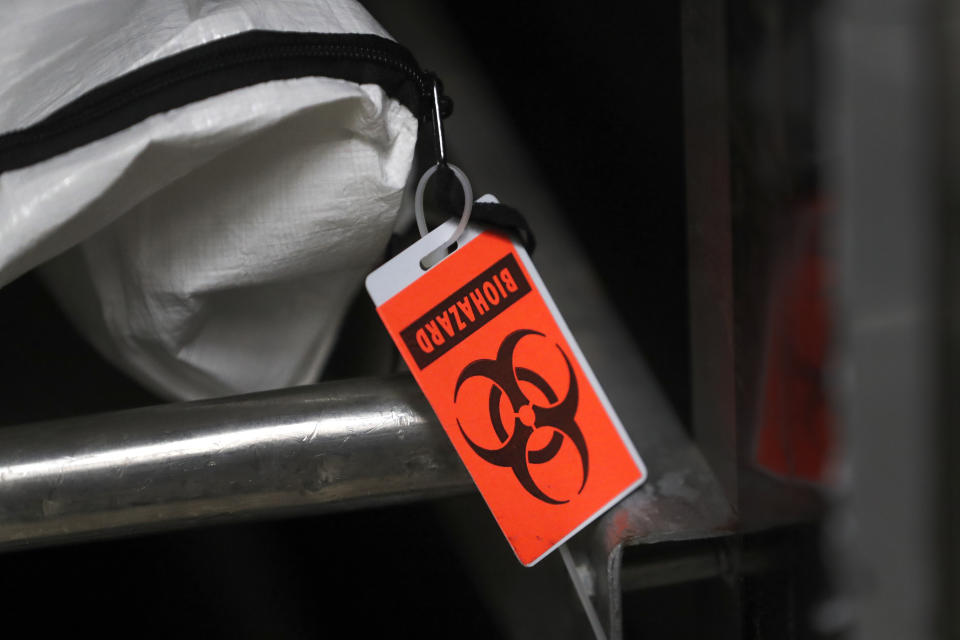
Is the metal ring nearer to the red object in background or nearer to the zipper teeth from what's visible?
the zipper teeth

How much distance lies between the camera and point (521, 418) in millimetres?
409

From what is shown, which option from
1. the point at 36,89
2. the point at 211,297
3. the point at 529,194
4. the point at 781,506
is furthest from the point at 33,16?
the point at 781,506

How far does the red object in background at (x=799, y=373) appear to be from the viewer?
0.20 metres

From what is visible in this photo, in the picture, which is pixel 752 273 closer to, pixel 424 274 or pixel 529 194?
pixel 424 274

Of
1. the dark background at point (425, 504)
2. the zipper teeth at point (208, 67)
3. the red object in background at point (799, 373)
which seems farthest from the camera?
the dark background at point (425, 504)

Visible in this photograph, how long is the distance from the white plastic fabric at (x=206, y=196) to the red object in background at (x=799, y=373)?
0.70ft

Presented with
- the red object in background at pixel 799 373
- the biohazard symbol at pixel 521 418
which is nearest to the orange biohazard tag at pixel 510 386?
the biohazard symbol at pixel 521 418

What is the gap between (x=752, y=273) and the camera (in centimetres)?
29

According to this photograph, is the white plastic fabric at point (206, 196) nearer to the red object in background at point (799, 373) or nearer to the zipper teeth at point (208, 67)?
the zipper teeth at point (208, 67)

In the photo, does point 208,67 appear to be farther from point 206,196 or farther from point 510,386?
point 510,386

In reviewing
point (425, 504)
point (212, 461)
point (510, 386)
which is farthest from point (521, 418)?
point (425, 504)

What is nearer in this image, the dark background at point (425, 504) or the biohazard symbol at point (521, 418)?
the biohazard symbol at point (521, 418)

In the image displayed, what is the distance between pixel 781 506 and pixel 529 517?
0.54 feet

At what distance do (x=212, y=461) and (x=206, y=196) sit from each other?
13cm
